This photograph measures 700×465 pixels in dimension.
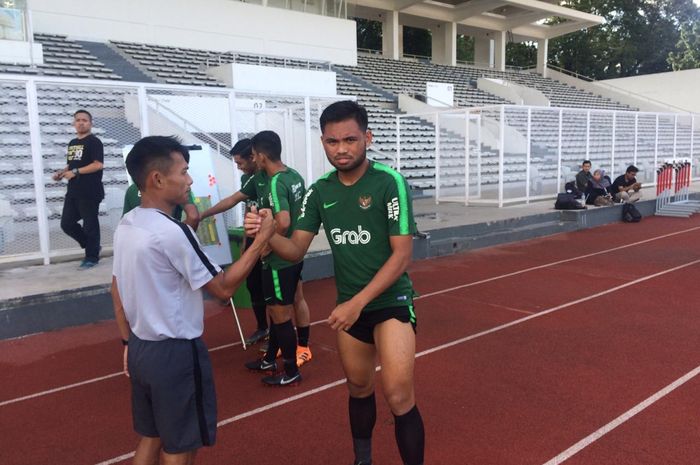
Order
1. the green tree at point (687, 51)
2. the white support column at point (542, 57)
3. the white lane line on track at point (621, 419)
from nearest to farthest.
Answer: the white lane line on track at point (621, 419) < the white support column at point (542, 57) < the green tree at point (687, 51)

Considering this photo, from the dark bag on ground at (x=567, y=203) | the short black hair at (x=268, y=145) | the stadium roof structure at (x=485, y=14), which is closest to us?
Result: the short black hair at (x=268, y=145)

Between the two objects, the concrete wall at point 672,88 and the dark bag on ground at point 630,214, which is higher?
the concrete wall at point 672,88

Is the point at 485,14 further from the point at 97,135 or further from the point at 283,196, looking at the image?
the point at 283,196

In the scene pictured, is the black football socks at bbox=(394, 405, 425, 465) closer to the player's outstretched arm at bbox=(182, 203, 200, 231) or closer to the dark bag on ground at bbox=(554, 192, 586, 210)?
the player's outstretched arm at bbox=(182, 203, 200, 231)

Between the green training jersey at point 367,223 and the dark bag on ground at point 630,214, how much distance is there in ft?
41.1

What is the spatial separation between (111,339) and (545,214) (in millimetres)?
9475

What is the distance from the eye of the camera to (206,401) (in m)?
2.16

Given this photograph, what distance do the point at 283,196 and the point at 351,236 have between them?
56.3 inches

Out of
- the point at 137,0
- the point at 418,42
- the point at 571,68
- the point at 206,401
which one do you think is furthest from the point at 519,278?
the point at 571,68

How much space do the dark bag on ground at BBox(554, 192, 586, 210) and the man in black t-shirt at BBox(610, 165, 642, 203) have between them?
1990 millimetres

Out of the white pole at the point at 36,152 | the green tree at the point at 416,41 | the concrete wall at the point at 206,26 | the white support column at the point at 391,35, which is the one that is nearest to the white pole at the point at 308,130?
the white pole at the point at 36,152

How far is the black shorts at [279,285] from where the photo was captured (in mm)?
3992

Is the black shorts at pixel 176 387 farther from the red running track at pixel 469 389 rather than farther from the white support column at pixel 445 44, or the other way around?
the white support column at pixel 445 44

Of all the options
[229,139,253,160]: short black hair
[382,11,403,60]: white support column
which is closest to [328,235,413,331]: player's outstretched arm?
[229,139,253,160]: short black hair
